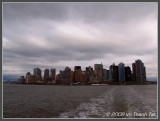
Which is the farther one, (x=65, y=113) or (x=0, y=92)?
(x=65, y=113)

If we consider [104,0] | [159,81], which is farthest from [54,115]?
[104,0]

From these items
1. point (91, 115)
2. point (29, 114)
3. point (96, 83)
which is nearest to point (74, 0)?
point (91, 115)

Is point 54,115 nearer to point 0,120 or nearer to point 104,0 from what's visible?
point 0,120

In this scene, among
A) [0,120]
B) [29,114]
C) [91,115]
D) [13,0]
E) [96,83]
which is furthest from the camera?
[96,83]

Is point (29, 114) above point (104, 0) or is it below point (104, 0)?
below

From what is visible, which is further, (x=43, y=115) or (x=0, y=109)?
(x=43, y=115)

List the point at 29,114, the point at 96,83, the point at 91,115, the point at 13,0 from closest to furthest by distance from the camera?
the point at 13,0 → the point at 91,115 → the point at 29,114 → the point at 96,83

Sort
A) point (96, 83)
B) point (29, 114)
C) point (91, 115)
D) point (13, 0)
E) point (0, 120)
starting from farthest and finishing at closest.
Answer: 1. point (96, 83)
2. point (29, 114)
3. point (91, 115)
4. point (13, 0)
5. point (0, 120)

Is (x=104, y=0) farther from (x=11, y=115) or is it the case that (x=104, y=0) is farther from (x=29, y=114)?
(x=11, y=115)

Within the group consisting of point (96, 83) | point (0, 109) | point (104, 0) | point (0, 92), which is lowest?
point (96, 83)
